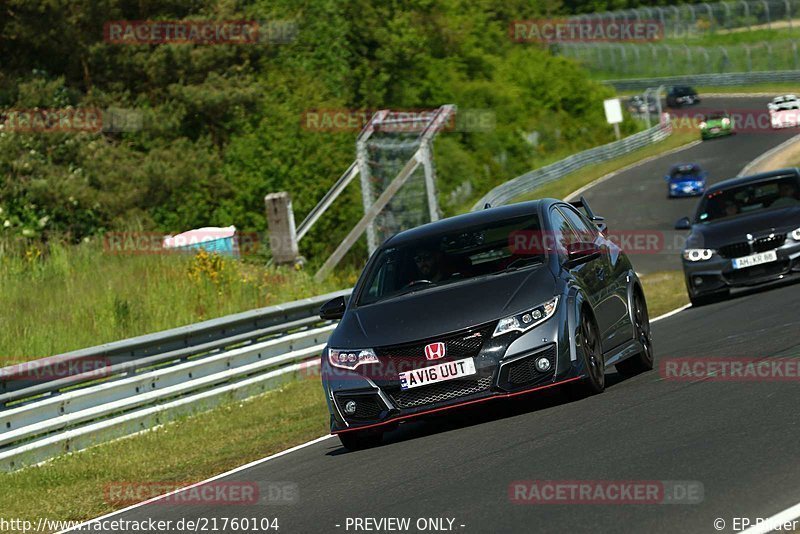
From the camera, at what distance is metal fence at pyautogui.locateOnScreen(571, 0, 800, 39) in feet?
352

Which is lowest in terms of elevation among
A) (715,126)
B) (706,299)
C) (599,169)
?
(715,126)

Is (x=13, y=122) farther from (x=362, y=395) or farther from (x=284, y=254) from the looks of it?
(x=362, y=395)

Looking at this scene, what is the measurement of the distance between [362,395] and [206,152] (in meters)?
34.1

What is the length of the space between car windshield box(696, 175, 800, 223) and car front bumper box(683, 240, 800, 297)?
37.7 inches

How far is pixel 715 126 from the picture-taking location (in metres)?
73.8

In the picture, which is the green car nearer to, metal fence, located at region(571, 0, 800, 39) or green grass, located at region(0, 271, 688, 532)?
metal fence, located at region(571, 0, 800, 39)

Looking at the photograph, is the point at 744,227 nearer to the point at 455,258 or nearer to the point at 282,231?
the point at 282,231

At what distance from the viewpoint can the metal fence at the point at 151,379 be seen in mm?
12633

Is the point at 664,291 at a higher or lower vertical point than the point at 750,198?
lower

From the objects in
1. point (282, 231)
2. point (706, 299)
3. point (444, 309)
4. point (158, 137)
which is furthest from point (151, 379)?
point (158, 137)

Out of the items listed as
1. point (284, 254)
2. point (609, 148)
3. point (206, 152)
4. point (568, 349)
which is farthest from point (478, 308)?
point (609, 148)

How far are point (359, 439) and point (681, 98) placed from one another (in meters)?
84.7

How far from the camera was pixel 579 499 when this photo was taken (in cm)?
691

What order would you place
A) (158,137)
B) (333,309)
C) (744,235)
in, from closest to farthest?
1. (333,309)
2. (744,235)
3. (158,137)
